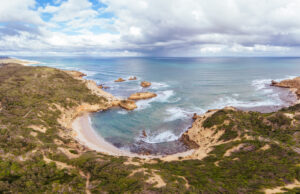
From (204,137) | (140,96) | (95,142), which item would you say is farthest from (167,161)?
(140,96)

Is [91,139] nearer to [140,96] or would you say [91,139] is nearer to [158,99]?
[140,96]

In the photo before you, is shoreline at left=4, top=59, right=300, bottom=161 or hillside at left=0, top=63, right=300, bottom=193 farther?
shoreline at left=4, top=59, right=300, bottom=161

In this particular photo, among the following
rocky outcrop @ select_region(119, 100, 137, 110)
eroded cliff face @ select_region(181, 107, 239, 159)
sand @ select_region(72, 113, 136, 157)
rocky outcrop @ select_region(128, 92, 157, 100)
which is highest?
rocky outcrop @ select_region(128, 92, 157, 100)

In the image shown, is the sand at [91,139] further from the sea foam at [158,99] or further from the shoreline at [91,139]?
the sea foam at [158,99]

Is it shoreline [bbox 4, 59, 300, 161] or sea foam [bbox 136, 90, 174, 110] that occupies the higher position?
sea foam [bbox 136, 90, 174, 110]

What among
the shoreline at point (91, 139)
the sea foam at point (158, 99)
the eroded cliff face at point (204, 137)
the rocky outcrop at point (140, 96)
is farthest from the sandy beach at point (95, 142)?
the rocky outcrop at point (140, 96)

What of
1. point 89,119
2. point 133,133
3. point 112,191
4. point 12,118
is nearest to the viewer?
point 112,191

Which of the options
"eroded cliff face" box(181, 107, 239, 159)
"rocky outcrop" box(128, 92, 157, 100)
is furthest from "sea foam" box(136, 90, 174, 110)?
"eroded cliff face" box(181, 107, 239, 159)

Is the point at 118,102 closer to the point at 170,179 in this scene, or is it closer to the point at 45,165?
the point at 45,165

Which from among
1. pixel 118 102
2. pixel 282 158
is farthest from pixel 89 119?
pixel 282 158

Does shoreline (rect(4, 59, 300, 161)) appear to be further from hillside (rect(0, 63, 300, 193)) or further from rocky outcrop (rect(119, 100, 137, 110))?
rocky outcrop (rect(119, 100, 137, 110))
